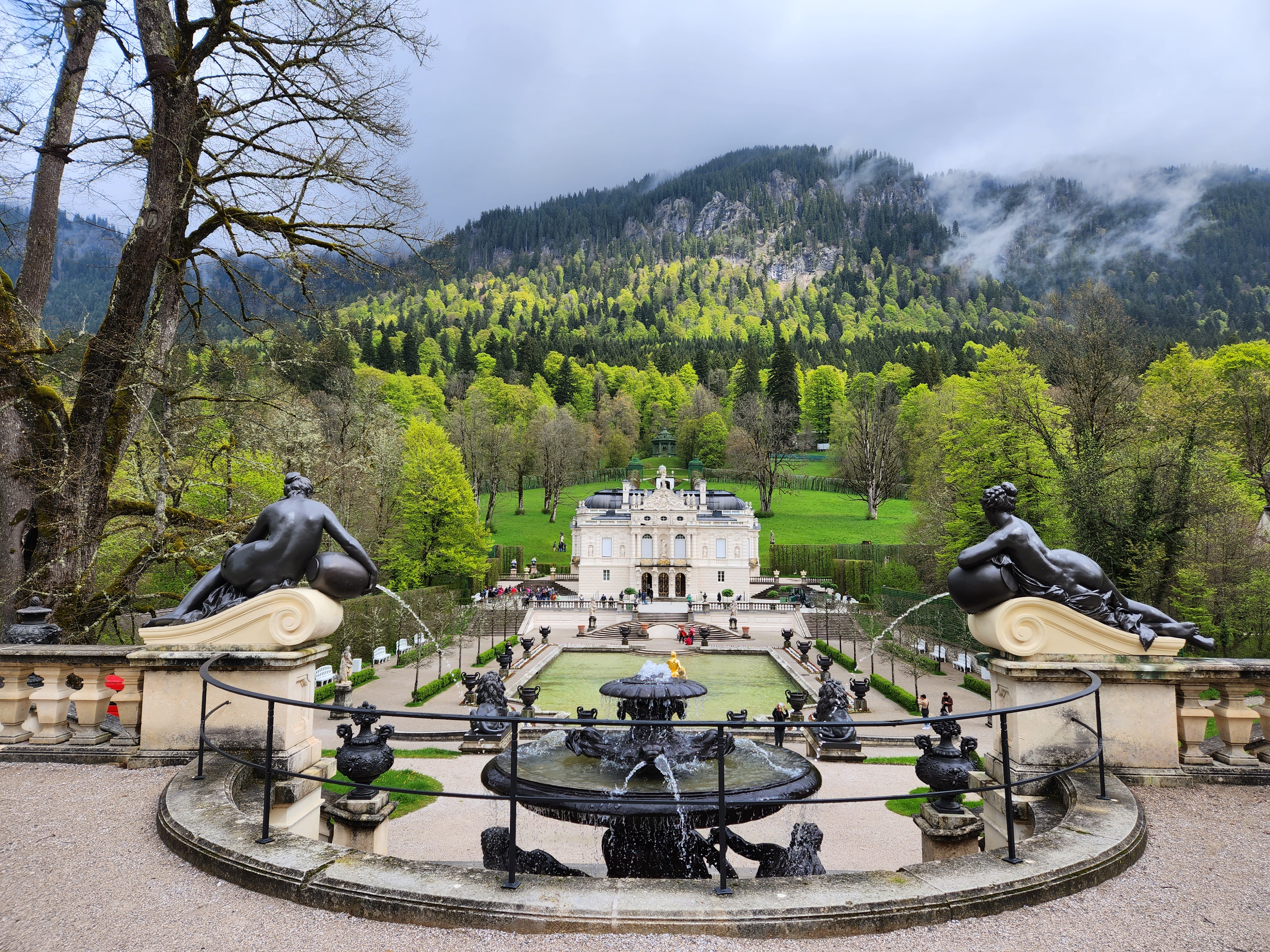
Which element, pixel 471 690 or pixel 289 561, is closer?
pixel 289 561

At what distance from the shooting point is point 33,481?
9.14 metres

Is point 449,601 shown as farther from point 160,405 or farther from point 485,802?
point 485,802

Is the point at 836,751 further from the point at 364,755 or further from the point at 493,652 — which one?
the point at 493,652

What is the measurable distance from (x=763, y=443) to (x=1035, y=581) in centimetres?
7797

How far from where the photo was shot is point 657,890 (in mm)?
4035

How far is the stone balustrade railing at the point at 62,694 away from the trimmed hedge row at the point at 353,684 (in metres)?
14.2

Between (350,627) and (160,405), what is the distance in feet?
37.3

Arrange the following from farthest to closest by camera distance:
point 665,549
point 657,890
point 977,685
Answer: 1. point 665,549
2. point 977,685
3. point 657,890

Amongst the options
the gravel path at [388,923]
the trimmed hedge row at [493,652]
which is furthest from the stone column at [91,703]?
the trimmed hedge row at [493,652]

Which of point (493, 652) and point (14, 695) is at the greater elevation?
point (14, 695)

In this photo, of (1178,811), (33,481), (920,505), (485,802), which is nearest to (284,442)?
(33,481)

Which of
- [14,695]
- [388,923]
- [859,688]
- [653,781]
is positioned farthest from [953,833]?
[859,688]

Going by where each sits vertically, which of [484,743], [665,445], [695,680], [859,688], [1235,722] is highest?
[665,445]

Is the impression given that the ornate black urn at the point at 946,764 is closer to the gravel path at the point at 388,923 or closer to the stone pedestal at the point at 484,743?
the gravel path at the point at 388,923
